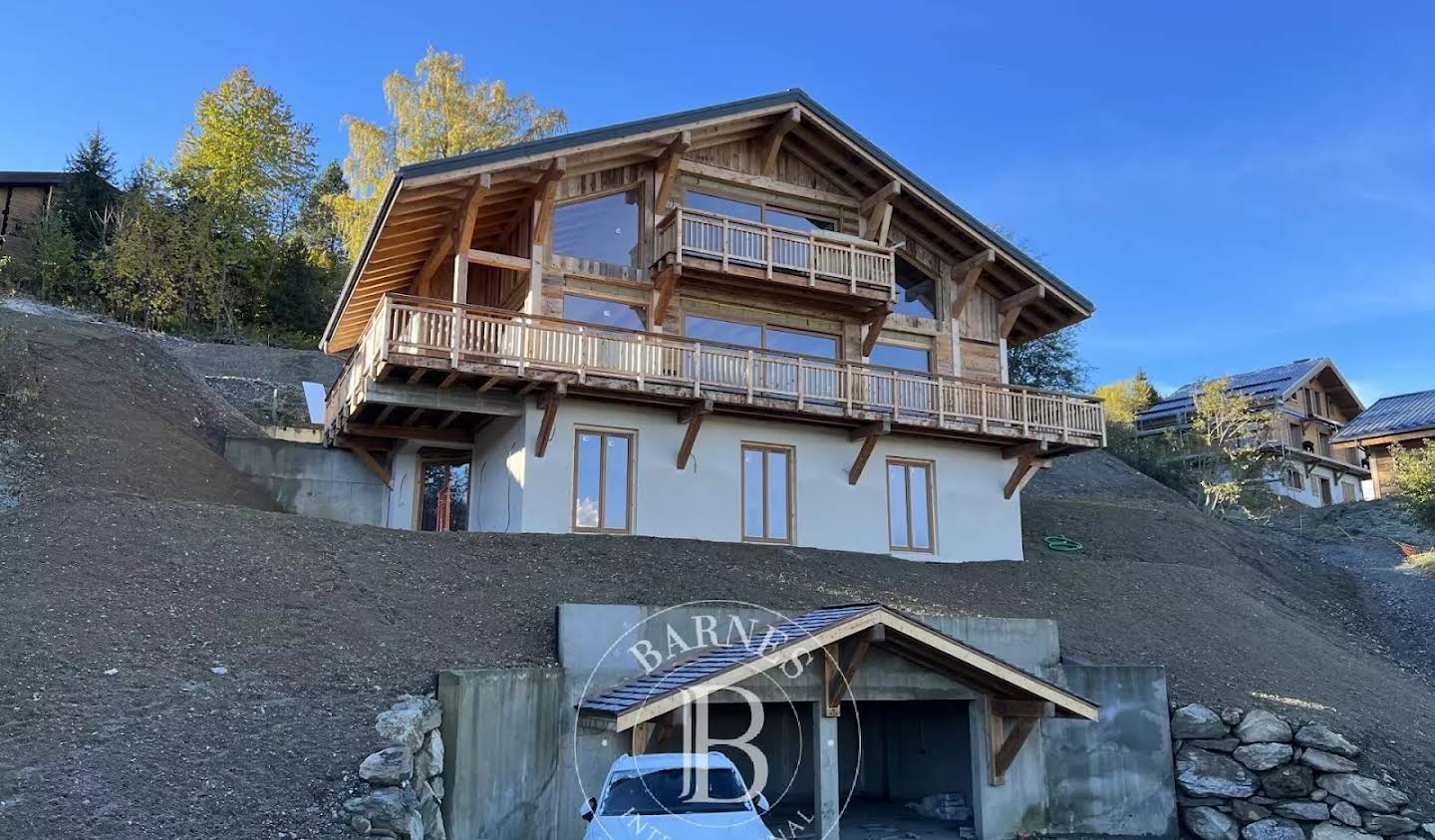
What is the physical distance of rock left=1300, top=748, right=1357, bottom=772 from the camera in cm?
1600

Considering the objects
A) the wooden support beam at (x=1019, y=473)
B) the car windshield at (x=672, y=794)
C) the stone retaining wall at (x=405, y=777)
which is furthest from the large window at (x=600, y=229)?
the car windshield at (x=672, y=794)

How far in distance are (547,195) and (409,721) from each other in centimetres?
1279

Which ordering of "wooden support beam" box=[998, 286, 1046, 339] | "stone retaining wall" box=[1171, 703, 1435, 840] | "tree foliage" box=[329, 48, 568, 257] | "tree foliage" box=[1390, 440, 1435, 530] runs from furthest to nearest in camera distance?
"tree foliage" box=[329, 48, 568, 257] → "tree foliage" box=[1390, 440, 1435, 530] → "wooden support beam" box=[998, 286, 1046, 339] → "stone retaining wall" box=[1171, 703, 1435, 840]

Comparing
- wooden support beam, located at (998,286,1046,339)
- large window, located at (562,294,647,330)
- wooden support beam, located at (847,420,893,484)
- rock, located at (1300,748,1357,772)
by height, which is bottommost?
rock, located at (1300,748,1357,772)

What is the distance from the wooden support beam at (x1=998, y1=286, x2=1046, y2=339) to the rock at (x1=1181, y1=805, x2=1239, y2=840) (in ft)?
43.4

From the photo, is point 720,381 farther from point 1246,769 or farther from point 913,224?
point 1246,769

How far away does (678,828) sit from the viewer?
11.2 metres

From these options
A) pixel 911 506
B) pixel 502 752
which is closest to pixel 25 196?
pixel 911 506

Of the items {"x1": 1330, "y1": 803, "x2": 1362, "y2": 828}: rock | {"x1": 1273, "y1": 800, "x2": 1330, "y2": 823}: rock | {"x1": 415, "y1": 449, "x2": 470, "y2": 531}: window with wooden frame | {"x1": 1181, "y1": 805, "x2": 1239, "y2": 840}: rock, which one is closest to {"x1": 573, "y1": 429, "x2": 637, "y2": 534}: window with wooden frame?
{"x1": 415, "y1": 449, "x2": 470, "y2": 531}: window with wooden frame

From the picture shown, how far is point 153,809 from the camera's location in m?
8.81

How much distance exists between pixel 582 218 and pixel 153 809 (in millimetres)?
15974

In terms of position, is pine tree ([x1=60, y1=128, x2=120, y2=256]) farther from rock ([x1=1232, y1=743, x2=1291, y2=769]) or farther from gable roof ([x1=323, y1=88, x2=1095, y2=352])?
rock ([x1=1232, y1=743, x2=1291, y2=769])

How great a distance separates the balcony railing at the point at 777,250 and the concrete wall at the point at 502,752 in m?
11.0

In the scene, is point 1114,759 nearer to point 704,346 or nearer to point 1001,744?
point 1001,744
